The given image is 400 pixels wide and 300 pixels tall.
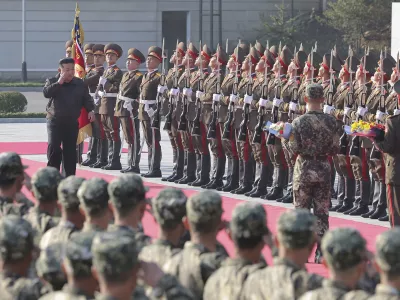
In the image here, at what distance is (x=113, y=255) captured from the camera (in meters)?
4.79

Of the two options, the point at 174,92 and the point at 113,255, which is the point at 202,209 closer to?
the point at 113,255

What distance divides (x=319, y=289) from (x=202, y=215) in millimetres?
1190

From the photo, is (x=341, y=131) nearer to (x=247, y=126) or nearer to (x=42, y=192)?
(x=247, y=126)

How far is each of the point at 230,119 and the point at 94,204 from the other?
897 cm

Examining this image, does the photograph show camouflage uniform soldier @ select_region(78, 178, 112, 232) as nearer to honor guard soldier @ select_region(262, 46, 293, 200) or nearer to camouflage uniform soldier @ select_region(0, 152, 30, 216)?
camouflage uniform soldier @ select_region(0, 152, 30, 216)

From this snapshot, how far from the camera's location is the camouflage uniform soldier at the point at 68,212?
663 cm

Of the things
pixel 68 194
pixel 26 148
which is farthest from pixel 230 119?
pixel 68 194

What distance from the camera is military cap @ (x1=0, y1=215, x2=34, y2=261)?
17.7ft

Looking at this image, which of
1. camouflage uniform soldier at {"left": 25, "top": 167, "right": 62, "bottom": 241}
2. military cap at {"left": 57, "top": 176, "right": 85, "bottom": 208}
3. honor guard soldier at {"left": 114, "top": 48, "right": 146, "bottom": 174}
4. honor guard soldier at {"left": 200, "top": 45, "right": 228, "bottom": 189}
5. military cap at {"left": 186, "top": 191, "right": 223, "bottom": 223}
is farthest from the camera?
honor guard soldier at {"left": 114, "top": 48, "right": 146, "bottom": 174}

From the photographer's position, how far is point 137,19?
157 ft

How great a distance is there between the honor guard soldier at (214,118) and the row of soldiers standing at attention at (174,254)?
8827mm

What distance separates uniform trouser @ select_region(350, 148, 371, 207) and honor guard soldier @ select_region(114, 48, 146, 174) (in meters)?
4.51

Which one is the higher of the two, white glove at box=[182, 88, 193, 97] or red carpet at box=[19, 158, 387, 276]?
white glove at box=[182, 88, 193, 97]

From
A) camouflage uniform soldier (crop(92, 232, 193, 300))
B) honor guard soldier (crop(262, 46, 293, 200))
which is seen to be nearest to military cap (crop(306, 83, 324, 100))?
honor guard soldier (crop(262, 46, 293, 200))
